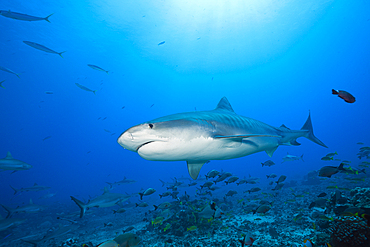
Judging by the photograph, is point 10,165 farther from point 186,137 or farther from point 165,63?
point 165,63

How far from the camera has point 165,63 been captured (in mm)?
52125

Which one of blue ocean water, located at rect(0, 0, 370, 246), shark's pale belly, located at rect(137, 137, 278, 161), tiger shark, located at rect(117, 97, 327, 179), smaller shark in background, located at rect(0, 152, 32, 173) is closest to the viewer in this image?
tiger shark, located at rect(117, 97, 327, 179)

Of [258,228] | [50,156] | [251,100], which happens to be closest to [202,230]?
[258,228]

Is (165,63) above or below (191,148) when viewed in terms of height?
above

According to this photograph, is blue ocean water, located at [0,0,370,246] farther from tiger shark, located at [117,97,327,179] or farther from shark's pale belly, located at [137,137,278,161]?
tiger shark, located at [117,97,327,179]

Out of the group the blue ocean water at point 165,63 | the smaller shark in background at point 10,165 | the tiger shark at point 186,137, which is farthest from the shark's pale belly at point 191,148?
the blue ocean water at point 165,63

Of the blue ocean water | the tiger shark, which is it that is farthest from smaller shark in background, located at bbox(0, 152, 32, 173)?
the blue ocean water

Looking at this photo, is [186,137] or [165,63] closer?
[186,137]

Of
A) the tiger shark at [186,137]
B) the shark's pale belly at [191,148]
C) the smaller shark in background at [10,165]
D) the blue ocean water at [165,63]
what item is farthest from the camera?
the blue ocean water at [165,63]

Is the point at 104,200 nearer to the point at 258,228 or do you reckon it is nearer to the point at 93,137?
the point at 258,228

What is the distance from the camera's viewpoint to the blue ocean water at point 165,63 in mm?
31781

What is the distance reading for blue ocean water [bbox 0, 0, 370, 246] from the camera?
3178cm

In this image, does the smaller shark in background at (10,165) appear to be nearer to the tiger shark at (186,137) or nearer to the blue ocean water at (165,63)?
the tiger shark at (186,137)

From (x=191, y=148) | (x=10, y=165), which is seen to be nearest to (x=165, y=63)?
(x=10, y=165)
